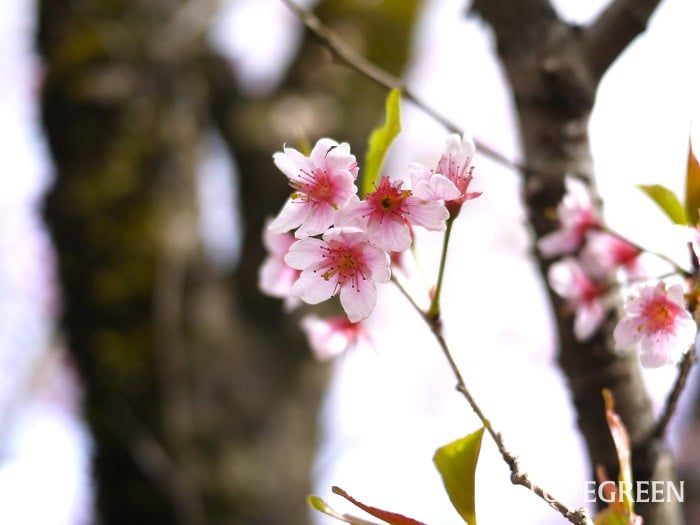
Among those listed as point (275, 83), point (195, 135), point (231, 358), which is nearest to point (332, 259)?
point (231, 358)

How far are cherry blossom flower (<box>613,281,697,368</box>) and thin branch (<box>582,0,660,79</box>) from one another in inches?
12.0

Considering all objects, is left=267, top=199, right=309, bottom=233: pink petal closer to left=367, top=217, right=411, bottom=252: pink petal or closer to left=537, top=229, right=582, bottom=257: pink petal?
left=367, top=217, right=411, bottom=252: pink petal

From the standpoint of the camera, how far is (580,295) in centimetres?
75

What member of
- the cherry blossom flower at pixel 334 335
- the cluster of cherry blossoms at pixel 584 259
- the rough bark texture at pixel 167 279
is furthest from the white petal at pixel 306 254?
the rough bark texture at pixel 167 279

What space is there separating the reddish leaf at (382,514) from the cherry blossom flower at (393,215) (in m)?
0.16

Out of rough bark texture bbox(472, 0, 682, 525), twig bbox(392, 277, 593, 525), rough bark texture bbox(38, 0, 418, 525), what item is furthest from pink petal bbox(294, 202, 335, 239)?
rough bark texture bbox(38, 0, 418, 525)

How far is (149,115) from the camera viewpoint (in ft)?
6.93

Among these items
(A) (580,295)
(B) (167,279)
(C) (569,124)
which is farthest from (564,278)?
(B) (167,279)

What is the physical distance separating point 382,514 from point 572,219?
1.35ft

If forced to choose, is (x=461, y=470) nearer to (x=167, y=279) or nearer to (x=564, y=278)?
(x=564, y=278)

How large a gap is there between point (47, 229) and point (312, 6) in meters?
1.26

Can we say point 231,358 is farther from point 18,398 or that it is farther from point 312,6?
point 18,398

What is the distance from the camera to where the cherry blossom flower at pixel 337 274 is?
499 millimetres

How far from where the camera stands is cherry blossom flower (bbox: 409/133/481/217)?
46 centimetres
